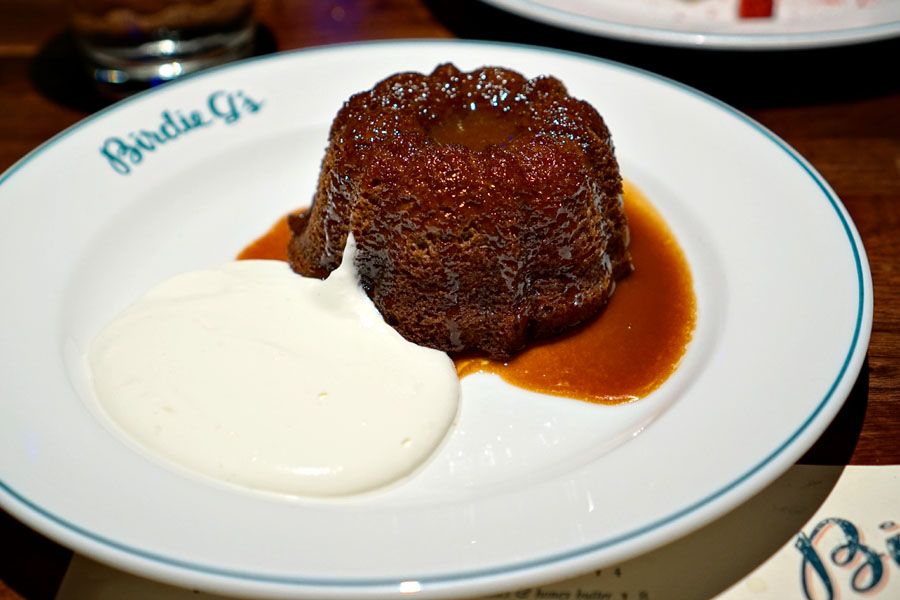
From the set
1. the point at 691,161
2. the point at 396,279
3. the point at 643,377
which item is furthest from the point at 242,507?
the point at 691,161

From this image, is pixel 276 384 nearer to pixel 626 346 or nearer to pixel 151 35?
pixel 626 346

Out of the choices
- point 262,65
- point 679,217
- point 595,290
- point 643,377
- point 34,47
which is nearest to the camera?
point 643,377

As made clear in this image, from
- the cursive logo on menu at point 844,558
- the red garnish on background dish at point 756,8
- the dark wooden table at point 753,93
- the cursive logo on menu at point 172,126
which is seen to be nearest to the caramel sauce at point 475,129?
the cursive logo on menu at point 172,126

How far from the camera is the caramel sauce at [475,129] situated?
7.22ft

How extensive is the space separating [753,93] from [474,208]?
1727 millimetres

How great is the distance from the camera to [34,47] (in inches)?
144

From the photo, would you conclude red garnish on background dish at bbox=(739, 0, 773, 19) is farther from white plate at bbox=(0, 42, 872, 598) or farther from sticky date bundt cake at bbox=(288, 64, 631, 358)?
sticky date bundt cake at bbox=(288, 64, 631, 358)

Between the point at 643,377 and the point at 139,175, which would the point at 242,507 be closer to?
the point at 643,377

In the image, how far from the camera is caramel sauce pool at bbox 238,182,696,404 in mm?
2072

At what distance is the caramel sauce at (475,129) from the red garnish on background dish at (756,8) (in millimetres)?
1726

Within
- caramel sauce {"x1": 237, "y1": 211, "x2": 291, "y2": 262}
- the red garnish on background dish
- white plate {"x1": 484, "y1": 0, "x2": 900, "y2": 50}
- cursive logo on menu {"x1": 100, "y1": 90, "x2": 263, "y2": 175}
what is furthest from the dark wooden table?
caramel sauce {"x1": 237, "y1": 211, "x2": 291, "y2": 262}

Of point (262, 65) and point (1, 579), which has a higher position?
point (262, 65)

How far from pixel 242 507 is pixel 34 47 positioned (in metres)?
3.01

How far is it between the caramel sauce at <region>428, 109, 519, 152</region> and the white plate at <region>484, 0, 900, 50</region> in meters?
0.95
